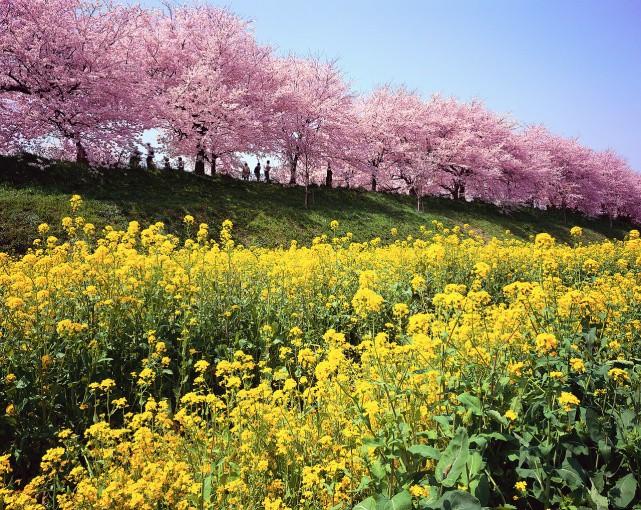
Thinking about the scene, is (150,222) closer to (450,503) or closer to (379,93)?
(450,503)

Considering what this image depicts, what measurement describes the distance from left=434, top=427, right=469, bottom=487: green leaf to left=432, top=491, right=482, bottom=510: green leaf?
0.09m

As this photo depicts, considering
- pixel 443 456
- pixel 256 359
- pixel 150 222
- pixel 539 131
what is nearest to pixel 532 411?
Answer: pixel 443 456

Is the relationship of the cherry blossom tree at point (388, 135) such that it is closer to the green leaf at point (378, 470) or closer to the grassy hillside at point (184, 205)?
the grassy hillside at point (184, 205)

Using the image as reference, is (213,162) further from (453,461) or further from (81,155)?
(453,461)

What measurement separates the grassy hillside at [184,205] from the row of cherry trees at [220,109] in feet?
5.84

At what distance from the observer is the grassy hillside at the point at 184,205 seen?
607 inches

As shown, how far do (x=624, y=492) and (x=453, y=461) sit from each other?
0.97 m

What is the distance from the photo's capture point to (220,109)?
903 inches

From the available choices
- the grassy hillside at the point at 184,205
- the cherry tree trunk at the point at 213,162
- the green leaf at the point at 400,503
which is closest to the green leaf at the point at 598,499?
the green leaf at the point at 400,503

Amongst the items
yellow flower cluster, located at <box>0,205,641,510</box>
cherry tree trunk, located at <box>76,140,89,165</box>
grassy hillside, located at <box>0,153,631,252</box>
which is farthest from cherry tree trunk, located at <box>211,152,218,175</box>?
yellow flower cluster, located at <box>0,205,641,510</box>

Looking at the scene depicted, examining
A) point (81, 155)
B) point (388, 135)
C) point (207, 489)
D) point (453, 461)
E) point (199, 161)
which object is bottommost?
point (207, 489)

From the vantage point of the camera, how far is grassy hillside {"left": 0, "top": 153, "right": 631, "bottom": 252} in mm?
15414

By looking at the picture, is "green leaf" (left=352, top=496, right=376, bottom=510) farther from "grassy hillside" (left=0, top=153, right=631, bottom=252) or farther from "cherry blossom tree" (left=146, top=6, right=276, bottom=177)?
"cherry blossom tree" (left=146, top=6, right=276, bottom=177)

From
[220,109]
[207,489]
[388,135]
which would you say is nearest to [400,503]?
[207,489]
